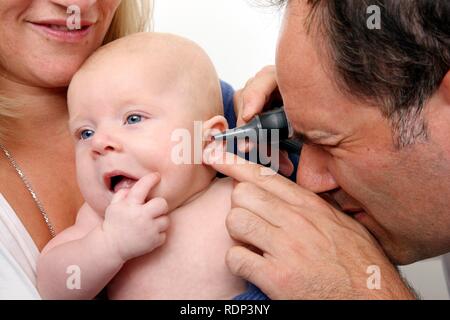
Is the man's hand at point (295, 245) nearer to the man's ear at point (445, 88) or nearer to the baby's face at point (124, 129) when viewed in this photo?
the baby's face at point (124, 129)

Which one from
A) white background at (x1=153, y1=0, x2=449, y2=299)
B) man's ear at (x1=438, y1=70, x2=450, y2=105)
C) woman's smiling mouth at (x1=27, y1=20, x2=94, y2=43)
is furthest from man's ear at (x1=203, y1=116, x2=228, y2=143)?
white background at (x1=153, y1=0, x2=449, y2=299)

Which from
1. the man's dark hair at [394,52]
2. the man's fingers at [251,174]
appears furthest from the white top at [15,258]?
the man's dark hair at [394,52]

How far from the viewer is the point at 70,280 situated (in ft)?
4.15

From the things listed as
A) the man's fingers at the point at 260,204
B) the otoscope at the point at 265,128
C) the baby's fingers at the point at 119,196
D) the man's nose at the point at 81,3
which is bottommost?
the man's fingers at the point at 260,204

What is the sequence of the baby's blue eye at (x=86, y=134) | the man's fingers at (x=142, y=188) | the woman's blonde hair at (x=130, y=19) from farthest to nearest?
the woman's blonde hair at (x=130, y=19) → the baby's blue eye at (x=86, y=134) → the man's fingers at (x=142, y=188)

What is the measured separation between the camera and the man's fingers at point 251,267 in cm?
126

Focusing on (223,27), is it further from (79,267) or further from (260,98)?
(79,267)

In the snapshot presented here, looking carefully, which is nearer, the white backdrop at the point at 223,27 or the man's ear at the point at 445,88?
the man's ear at the point at 445,88

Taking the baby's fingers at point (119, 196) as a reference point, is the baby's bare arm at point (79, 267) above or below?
below

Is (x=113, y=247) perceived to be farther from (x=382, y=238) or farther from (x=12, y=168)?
(x=382, y=238)

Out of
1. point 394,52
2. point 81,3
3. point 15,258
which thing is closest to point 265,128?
point 394,52

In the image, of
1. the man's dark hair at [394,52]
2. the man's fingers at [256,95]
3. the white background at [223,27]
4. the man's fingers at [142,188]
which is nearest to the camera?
the man's dark hair at [394,52]

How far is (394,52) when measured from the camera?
1.17 m

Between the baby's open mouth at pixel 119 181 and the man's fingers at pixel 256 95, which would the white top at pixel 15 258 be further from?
the man's fingers at pixel 256 95
